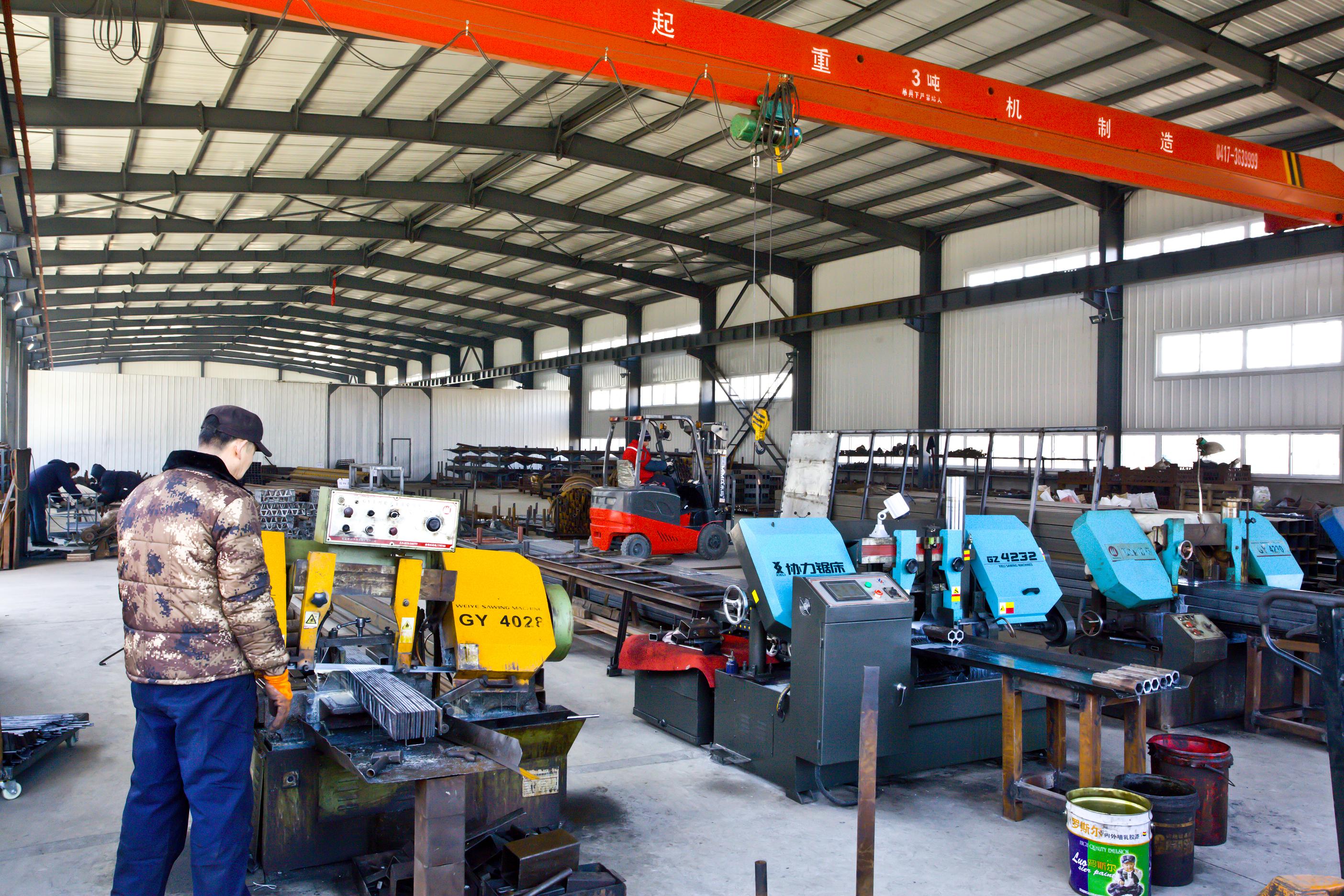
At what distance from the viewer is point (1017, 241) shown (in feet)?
48.5

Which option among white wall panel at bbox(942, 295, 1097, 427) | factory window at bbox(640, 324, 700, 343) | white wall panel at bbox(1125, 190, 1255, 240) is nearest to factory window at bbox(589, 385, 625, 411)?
factory window at bbox(640, 324, 700, 343)

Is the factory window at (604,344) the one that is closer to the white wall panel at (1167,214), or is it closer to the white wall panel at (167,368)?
the white wall panel at (1167,214)

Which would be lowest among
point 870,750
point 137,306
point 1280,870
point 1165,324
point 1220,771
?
point 1280,870

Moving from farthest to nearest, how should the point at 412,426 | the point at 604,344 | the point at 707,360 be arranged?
the point at 604,344, the point at 412,426, the point at 707,360

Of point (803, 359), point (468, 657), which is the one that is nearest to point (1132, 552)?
point (468, 657)

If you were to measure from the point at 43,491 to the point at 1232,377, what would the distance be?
17002 millimetres

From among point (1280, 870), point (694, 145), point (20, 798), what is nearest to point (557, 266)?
point (694, 145)

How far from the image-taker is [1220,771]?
3.94 metres

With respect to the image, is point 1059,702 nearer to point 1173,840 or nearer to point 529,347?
point 1173,840

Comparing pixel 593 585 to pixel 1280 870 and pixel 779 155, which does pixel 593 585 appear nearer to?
pixel 779 155

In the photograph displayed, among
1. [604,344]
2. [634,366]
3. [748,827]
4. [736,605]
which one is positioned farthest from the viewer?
[604,344]

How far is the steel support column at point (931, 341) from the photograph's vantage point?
1609cm

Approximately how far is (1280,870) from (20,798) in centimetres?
571

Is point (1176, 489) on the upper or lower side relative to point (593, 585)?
upper
